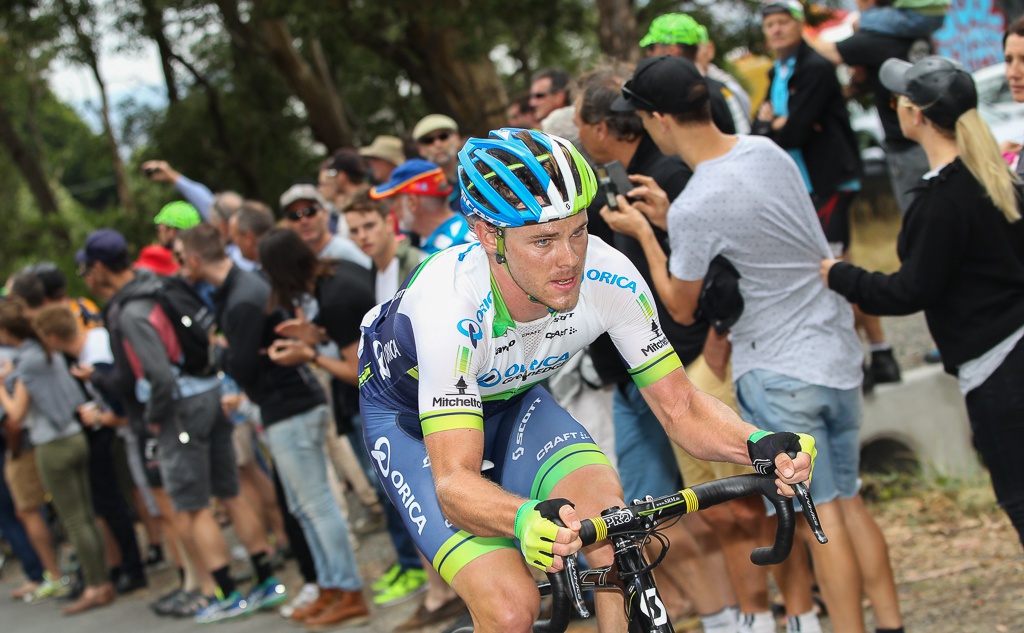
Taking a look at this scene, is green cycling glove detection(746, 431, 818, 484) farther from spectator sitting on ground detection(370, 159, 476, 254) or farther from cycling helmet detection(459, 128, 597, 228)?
spectator sitting on ground detection(370, 159, 476, 254)

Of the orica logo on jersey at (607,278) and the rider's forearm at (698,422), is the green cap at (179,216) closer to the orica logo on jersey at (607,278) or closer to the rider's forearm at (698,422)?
the orica logo on jersey at (607,278)

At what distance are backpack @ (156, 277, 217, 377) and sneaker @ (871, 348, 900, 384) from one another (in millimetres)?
4614

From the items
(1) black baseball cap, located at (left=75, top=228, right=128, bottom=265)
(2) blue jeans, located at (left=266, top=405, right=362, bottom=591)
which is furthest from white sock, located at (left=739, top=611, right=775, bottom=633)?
(1) black baseball cap, located at (left=75, top=228, right=128, bottom=265)

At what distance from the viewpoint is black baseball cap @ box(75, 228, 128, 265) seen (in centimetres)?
821

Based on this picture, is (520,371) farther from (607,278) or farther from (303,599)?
(303,599)

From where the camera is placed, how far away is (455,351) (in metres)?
3.44

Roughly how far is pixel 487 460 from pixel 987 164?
2.27 m

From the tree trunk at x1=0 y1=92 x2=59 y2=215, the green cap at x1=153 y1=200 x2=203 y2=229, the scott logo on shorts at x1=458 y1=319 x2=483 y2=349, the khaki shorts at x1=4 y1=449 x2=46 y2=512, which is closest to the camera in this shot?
the scott logo on shorts at x1=458 y1=319 x2=483 y2=349

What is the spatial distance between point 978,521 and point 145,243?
49.5 feet

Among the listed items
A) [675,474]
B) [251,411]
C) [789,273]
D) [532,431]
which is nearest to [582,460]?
[532,431]

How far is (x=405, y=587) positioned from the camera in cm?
732

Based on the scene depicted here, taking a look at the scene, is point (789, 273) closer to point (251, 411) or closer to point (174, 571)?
point (251, 411)

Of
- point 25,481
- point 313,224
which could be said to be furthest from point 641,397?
point 25,481

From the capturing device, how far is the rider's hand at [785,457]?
3065 millimetres
